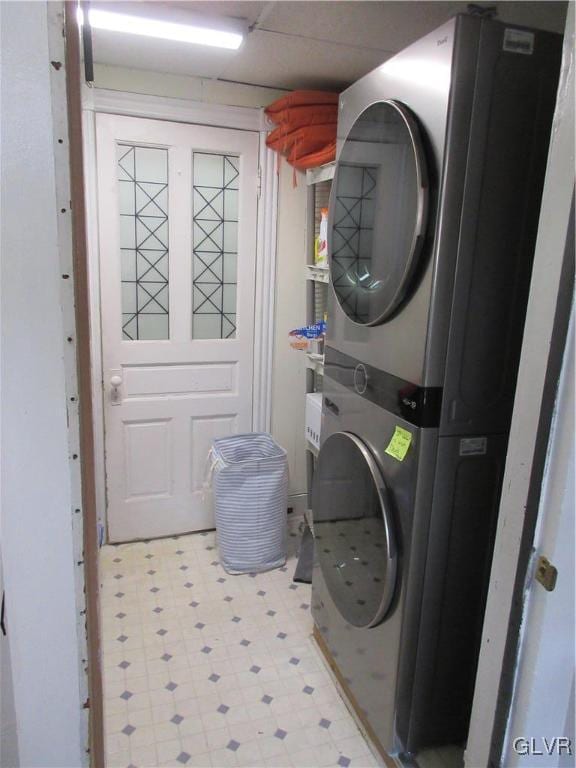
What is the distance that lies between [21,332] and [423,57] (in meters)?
1.14

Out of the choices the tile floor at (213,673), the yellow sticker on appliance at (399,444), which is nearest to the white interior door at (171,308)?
the tile floor at (213,673)

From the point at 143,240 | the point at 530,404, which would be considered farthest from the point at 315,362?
the point at 530,404

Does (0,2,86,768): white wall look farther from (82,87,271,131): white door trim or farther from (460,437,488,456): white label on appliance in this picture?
(82,87,271,131): white door trim

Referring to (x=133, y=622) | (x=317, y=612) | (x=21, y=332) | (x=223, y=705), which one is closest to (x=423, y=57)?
(x=21, y=332)

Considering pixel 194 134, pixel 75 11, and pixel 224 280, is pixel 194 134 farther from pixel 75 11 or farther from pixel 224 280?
pixel 75 11

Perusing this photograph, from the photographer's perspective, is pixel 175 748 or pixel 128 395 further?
pixel 128 395

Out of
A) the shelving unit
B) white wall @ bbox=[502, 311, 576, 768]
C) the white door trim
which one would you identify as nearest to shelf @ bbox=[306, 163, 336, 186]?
the shelving unit

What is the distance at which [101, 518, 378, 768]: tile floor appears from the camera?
1.64 m

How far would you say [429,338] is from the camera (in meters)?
1.26

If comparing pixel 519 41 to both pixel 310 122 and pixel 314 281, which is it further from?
pixel 314 281

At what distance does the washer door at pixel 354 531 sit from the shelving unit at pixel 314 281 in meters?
0.75

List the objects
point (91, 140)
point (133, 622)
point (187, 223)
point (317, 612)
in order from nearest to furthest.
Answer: point (317, 612) < point (133, 622) < point (91, 140) < point (187, 223)

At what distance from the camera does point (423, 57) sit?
1.25 meters

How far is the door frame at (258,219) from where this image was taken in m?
2.34
